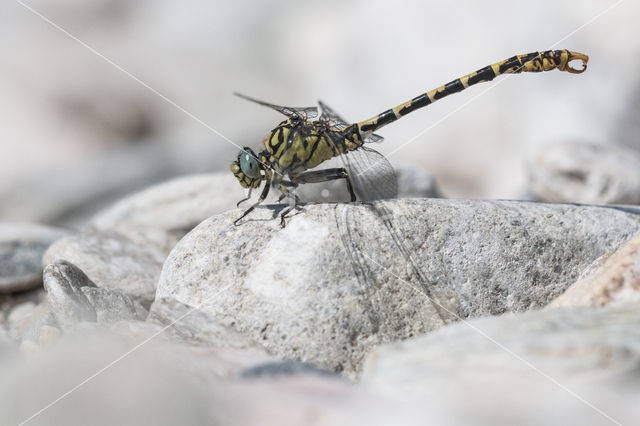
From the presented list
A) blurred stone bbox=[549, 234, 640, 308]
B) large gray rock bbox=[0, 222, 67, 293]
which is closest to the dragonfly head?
blurred stone bbox=[549, 234, 640, 308]

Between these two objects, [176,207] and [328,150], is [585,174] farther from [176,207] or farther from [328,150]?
[176,207]

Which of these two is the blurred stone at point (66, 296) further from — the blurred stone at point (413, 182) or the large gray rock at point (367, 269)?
the blurred stone at point (413, 182)

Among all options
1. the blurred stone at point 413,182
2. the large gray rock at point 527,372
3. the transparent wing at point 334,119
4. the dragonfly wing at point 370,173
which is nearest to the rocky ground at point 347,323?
the large gray rock at point 527,372

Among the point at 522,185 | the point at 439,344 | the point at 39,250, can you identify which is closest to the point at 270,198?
the point at 39,250

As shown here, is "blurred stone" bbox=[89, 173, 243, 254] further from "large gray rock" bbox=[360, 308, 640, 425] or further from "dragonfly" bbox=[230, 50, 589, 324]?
"large gray rock" bbox=[360, 308, 640, 425]

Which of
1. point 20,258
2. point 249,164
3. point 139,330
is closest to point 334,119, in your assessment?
point 249,164

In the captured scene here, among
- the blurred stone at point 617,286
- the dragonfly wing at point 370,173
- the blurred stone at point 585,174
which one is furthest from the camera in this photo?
the blurred stone at point 585,174

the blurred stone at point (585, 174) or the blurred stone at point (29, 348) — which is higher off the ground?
the blurred stone at point (29, 348)
